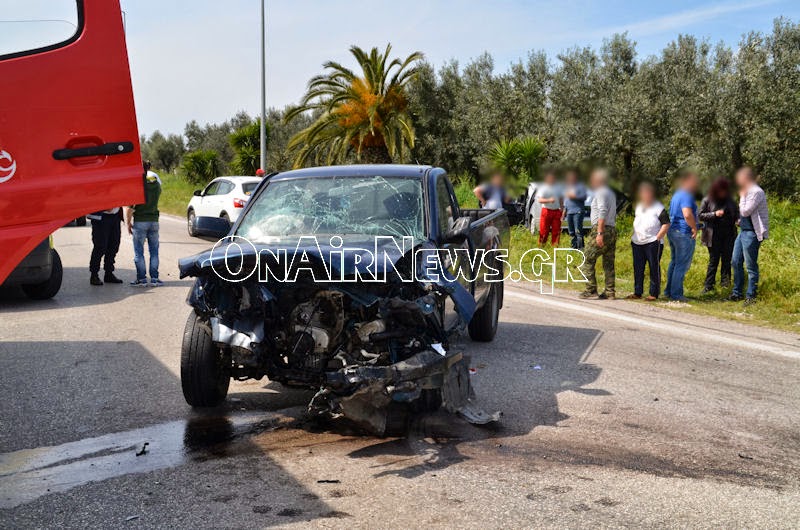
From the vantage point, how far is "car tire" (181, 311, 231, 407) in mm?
5234

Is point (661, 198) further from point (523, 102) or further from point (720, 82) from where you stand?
point (523, 102)

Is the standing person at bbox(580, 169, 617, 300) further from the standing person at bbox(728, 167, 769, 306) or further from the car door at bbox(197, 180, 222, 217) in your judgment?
the car door at bbox(197, 180, 222, 217)

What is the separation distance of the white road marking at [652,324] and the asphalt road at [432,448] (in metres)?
0.19

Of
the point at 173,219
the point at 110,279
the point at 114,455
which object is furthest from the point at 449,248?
the point at 173,219

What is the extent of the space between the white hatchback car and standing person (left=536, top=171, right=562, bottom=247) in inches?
275

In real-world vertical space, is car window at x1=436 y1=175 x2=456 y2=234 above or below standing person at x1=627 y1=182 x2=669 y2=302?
above

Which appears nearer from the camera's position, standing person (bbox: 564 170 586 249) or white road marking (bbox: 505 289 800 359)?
white road marking (bbox: 505 289 800 359)

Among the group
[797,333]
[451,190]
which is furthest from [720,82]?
[451,190]

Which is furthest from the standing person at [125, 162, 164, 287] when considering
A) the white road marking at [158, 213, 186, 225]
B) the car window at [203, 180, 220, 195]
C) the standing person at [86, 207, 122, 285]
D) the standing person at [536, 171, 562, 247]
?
the white road marking at [158, 213, 186, 225]

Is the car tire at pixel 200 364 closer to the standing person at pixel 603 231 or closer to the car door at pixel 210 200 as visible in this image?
the standing person at pixel 603 231

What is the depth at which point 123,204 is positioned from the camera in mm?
3738

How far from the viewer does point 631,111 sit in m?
23.0

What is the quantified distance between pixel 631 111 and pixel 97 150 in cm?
2140

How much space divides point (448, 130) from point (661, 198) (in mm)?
24592
